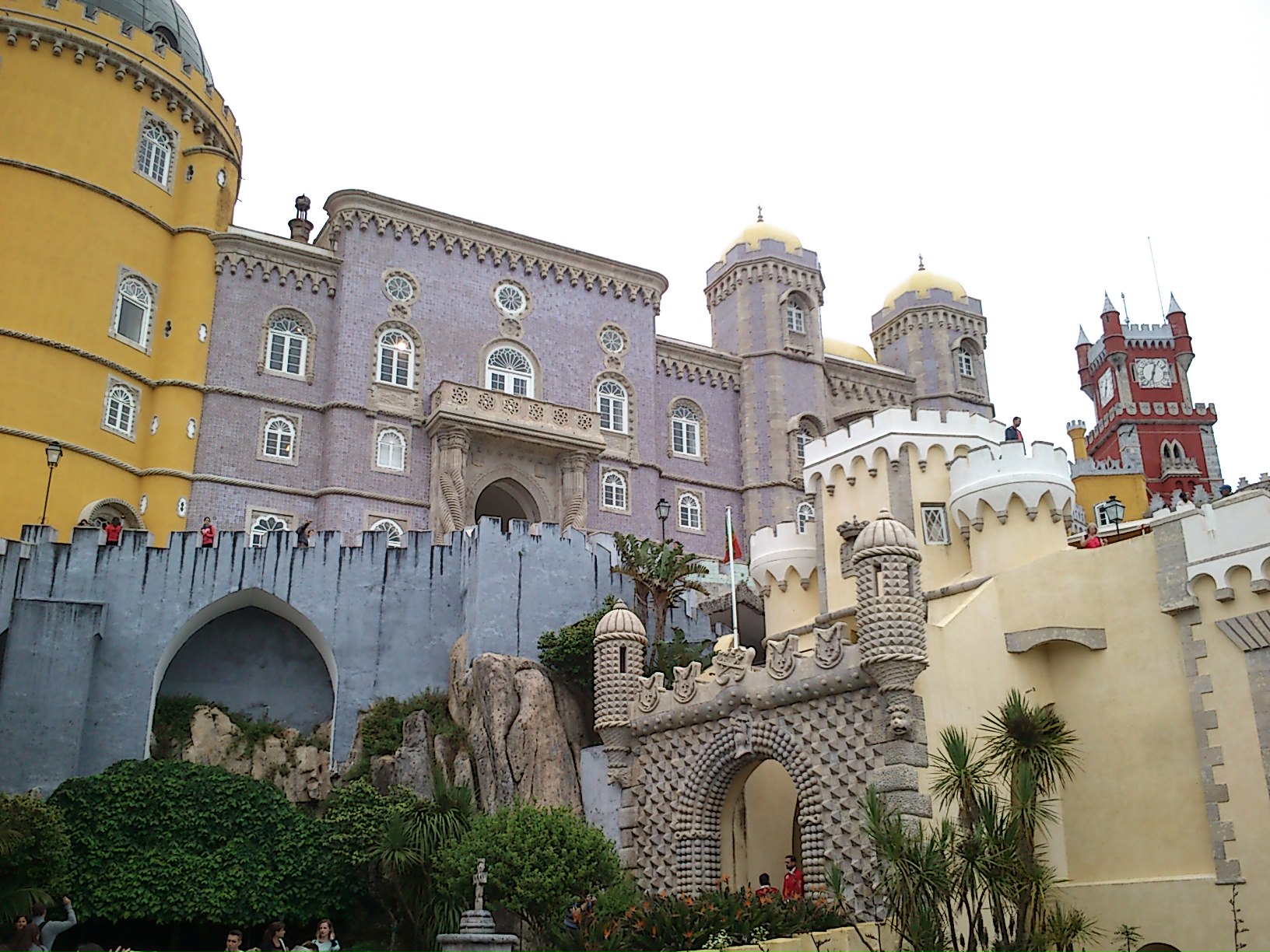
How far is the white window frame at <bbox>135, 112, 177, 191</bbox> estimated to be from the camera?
35.6 meters

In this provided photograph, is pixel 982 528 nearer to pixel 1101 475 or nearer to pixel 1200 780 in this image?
pixel 1200 780

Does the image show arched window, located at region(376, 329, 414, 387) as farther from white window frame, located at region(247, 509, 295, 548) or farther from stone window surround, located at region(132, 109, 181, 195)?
stone window surround, located at region(132, 109, 181, 195)

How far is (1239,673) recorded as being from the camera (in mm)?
19859

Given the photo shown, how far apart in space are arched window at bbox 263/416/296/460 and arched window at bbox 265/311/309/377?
154 cm

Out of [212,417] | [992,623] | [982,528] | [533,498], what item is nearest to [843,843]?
[992,623]

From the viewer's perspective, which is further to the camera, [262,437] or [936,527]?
[262,437]

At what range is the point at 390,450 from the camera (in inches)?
1403

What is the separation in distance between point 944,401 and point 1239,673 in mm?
26798

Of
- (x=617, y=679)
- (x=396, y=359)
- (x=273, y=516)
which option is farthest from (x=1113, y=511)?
(x=273, y=516)

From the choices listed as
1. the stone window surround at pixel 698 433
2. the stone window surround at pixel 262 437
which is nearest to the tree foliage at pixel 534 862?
the stone window surround at pixel 262 437

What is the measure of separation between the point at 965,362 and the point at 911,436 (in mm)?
21157

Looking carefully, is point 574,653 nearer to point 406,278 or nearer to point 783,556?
point 783,556

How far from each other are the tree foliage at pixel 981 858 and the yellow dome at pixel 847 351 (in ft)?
100

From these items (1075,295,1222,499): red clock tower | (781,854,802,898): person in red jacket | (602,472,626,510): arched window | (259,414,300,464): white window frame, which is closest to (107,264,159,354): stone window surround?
(259,414,300,464): white window frame
